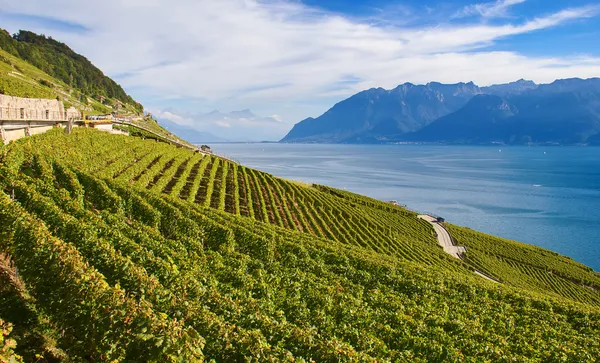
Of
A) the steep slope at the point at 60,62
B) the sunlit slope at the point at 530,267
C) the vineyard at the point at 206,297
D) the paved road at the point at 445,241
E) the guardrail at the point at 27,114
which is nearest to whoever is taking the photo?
the vineyard at the point at 206,297

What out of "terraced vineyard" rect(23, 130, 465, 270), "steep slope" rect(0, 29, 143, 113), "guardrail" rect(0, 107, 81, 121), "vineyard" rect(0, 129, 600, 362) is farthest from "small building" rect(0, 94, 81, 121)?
"steep slope" rect(0, 29, 143, 113)

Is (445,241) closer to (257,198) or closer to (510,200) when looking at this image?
(257,198)

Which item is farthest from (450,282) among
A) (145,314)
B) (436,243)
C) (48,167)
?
(436,243)

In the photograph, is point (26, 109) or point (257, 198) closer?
point (26, 109)

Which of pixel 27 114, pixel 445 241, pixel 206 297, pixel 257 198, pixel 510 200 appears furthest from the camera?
pixel 510 200

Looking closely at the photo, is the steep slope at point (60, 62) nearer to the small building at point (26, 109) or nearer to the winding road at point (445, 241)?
the small building at point (26, 109)

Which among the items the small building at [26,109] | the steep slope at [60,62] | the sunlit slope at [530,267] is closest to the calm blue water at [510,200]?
the sunlit slope at [530,267]

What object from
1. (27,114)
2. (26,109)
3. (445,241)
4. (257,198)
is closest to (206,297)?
(257,198)

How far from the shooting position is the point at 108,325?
10414 millimetres

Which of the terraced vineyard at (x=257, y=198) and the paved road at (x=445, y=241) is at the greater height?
the terraced vineyard at (x=257, y=198)

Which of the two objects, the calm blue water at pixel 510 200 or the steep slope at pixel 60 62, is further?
the steep slope at pixel 60 62

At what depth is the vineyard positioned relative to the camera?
1102 cm

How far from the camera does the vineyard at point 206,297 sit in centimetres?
1102

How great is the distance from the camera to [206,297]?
1438 cm
